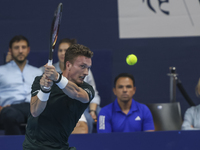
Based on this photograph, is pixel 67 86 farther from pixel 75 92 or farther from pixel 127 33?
pixel 127 33

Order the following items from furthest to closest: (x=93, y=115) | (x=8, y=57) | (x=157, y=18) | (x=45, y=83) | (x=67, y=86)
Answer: (x=157, y=18) → (x=8, y=57) → (x=93, y=115) → (x=67, y=86) → (x=45, y=83)

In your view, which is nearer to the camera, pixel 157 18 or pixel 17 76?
pixel 17 76

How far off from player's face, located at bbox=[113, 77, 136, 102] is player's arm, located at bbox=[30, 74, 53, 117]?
1.98 metres

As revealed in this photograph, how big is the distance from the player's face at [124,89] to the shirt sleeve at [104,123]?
1.01 feet

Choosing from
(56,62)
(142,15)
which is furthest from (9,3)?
(142,15)

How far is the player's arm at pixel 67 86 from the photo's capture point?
2516 mm

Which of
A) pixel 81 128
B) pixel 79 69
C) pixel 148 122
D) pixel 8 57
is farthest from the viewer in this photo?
pixel 8 57

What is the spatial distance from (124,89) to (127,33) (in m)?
1.33

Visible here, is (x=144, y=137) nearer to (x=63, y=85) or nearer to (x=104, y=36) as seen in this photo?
(x=63, y=85)

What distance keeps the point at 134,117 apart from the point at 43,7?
235 cm

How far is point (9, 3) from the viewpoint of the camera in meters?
5.68

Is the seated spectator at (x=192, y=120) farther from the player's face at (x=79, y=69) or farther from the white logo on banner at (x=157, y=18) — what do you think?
the player's face at (x=79, y=69)

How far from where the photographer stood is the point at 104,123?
14.3 feet

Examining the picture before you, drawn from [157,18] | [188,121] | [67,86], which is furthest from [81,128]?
[157,18]
